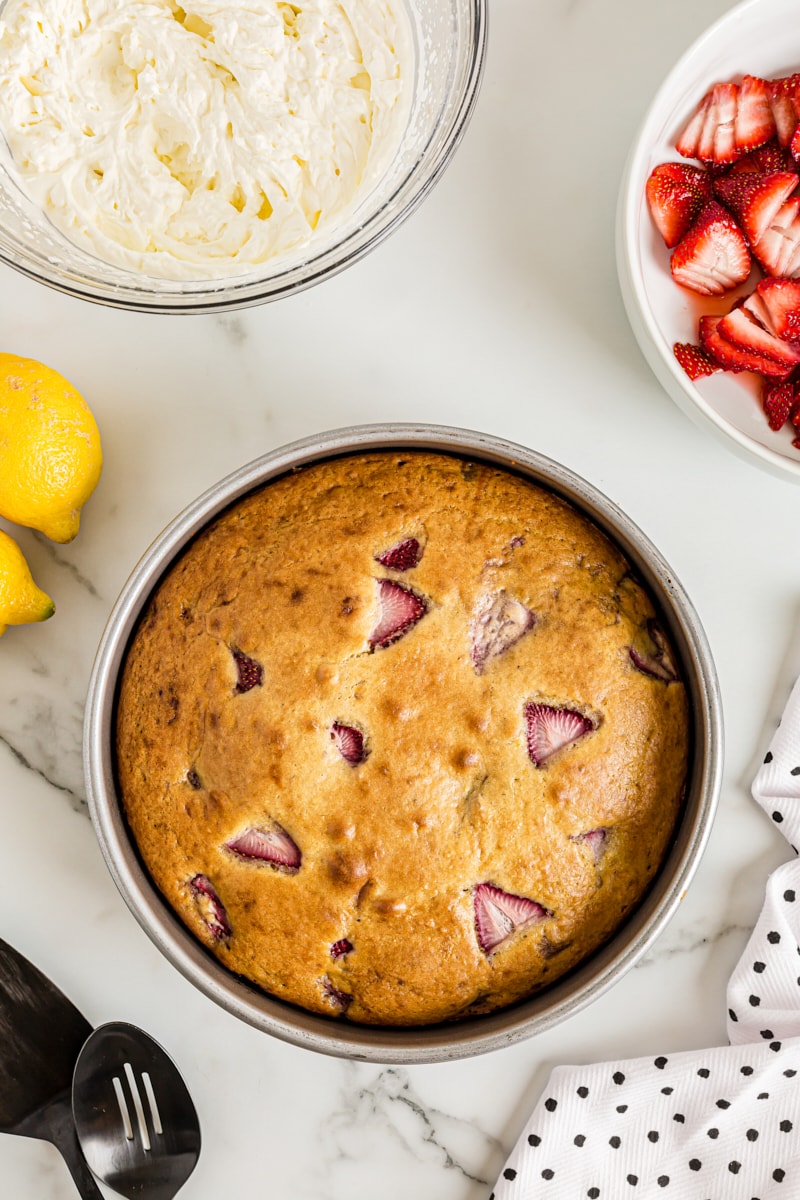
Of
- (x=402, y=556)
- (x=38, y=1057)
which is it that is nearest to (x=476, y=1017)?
(x=402, y=556)

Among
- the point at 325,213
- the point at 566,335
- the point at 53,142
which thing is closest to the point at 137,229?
the point at 53,142

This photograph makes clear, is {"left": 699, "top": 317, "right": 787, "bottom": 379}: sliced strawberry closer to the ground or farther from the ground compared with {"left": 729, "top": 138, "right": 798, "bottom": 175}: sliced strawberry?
closer to the ground

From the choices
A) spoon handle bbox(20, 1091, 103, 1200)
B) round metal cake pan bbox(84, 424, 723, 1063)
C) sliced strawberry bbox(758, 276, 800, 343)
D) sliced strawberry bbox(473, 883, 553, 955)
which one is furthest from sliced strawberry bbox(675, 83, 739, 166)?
spoon handle bbox(20, 1091, 103, 1200)

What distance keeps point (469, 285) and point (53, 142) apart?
2.30ft

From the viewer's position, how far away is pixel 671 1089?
1.74 meters

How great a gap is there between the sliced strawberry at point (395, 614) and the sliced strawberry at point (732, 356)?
68 centimetres

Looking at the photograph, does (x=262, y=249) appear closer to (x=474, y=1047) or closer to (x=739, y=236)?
(x=739, y=236)

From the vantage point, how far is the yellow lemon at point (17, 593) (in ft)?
5.38

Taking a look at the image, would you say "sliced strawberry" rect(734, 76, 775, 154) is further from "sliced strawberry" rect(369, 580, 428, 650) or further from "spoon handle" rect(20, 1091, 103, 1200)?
"spoon handle" rect(20, 1091, 103, 1200)

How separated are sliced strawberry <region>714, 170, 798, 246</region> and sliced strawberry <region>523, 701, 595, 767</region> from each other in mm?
859

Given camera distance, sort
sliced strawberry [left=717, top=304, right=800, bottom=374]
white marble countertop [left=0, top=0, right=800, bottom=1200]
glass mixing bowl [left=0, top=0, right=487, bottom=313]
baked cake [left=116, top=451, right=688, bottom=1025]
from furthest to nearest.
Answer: white marble countertop [left=0, top=0, right=800, bottom=1200]
sliced strawberry [left=717, top=304, right=800, bottom=374]
glass mixing bowl [left=0, top=0, right=487, bottom=313]
baked cake [left=116, top=451, right=688, bottom=1025]

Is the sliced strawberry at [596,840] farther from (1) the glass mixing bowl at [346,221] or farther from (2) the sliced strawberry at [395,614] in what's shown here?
(1) the glass mixing bowl at [346,221]

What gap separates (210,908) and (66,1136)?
61 cm

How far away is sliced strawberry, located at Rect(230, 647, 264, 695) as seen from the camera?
4.66 feet
